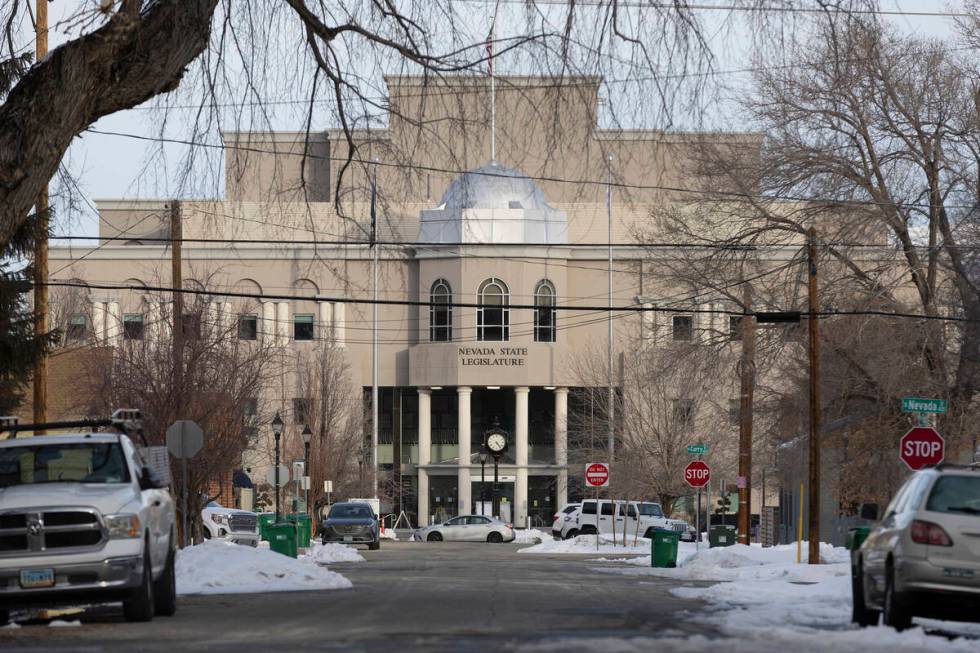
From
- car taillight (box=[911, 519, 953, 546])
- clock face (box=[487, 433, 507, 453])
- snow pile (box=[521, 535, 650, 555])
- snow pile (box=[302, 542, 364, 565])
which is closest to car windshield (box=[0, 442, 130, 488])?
car taillight (box=[911, 519, 953, 546])

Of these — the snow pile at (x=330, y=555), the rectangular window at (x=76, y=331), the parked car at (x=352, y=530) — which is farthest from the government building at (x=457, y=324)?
the snow pile at (x=330, y=555)

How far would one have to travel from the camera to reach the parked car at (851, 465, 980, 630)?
13.8 meters

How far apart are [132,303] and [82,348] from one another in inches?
1173

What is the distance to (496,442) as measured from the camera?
79250 millimetres

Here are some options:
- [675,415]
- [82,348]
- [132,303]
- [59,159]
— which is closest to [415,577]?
[59,159]

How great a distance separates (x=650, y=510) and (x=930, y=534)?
1977 inches

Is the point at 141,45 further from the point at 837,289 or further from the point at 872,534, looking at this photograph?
the point at 837,289

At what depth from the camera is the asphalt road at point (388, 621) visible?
13.2 meters

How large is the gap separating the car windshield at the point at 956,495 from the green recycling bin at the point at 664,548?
21597 millimetres

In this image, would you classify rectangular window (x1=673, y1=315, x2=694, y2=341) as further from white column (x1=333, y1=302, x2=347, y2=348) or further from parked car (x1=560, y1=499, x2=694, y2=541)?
white column (x1=333, y1=302, x2=347, y2=348)

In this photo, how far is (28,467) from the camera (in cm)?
1667

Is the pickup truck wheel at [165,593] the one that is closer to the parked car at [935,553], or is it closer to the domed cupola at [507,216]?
the parked car at [935,553]

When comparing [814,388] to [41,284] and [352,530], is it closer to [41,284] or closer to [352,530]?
[41,284]

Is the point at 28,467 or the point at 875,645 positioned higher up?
the point at 28,467
